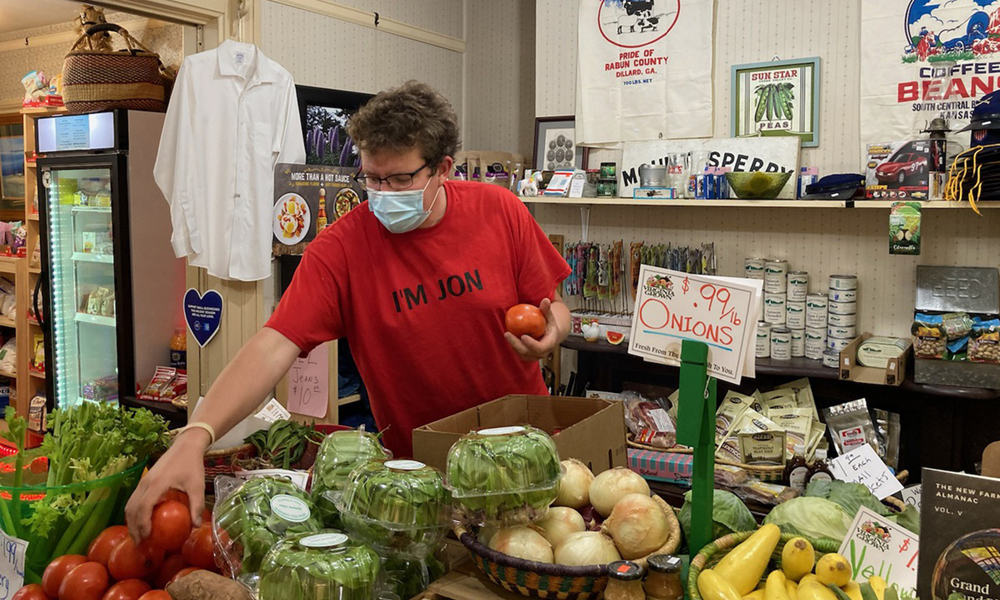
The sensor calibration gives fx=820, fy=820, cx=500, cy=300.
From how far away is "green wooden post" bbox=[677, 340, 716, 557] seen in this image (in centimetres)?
133

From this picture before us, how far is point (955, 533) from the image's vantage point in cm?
116

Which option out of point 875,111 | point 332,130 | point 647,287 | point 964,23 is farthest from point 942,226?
point 332,130

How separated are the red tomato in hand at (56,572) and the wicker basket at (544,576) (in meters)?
0.71

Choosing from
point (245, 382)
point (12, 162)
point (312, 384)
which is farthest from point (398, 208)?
point (12, 162)

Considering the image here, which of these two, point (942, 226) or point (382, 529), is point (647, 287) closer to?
point (382, 529)

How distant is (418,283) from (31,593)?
1101mm

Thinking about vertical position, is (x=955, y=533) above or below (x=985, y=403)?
above

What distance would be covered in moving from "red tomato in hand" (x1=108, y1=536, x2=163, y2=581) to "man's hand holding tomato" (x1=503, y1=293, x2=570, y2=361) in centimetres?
91

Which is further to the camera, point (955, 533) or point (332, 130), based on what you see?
point (332, 130)

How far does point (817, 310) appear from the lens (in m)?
3.79

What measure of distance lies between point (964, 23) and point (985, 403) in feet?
5.30

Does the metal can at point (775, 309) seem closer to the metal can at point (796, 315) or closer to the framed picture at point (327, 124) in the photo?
the metal can at point (796, 315)

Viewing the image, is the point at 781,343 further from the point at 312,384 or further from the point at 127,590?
the point at 127,590

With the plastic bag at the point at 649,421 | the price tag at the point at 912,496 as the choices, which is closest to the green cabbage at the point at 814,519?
the price tag at the point at 912,496
